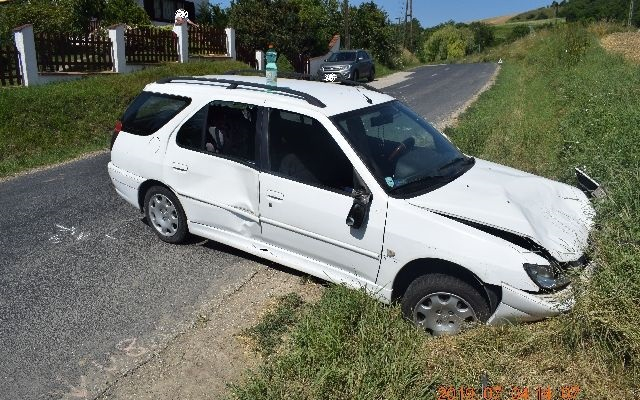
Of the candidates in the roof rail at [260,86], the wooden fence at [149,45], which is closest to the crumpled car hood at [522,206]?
the roof rail at [260,86]

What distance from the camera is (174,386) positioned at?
3.42 metres

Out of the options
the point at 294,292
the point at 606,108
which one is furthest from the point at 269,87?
the point at 606,108

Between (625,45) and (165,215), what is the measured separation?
29689 mm

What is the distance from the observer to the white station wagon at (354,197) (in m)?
3.49

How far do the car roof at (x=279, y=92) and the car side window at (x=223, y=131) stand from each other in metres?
0.11

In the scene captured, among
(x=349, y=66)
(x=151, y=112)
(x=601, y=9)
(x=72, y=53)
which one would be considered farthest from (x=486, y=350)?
(x=601, y=9)

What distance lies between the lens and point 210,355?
12.3 ft

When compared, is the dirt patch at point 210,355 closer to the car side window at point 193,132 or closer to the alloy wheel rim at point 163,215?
the alloy wheel rim at point 163,215

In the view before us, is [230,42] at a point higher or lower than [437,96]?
higher

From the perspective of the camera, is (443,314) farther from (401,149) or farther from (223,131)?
(223,131)

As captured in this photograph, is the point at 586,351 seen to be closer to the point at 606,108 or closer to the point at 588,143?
the point at 588,143

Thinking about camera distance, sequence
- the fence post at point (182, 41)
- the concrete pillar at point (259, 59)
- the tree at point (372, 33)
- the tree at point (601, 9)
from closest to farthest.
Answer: the fence post at point (182, 41) < the concrete pillar at point (259, 59) < the tree at point (372, 33) < the tree at point (601, 9)

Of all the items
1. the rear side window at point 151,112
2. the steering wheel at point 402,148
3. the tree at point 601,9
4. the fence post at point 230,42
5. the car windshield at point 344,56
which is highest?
the tree at point 601,9

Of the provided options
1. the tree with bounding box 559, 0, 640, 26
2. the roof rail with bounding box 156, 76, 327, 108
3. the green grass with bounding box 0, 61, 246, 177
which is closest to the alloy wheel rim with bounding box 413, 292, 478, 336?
the roof rail with bounding box 156, 76, 327, 108
